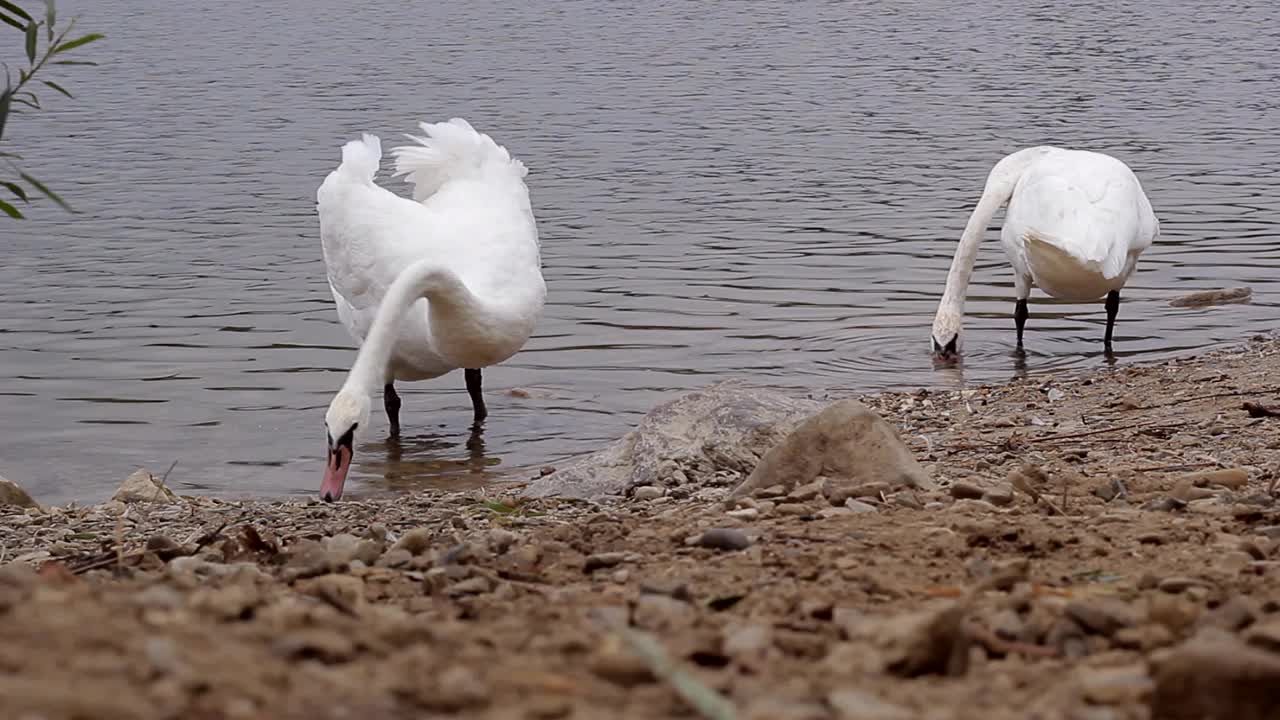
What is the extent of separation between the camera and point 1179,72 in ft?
85.0

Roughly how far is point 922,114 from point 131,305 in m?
12.1

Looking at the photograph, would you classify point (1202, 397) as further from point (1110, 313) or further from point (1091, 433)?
point (1110, 313)

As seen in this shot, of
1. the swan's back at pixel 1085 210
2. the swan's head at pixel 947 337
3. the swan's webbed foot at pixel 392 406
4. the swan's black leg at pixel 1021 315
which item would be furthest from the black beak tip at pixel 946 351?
the swan's webbed foot at pixel 392 406

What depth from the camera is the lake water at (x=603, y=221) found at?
10.1 meters

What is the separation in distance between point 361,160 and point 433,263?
1992 millimetres

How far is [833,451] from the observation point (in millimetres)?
5484

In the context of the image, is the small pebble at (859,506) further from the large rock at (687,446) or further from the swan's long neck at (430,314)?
the swan's long neck at (430,314)

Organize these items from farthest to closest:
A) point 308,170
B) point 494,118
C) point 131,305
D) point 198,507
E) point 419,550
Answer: point 494,118 < point 308,170 < point 131,305 < point 198,507 < point 419,550

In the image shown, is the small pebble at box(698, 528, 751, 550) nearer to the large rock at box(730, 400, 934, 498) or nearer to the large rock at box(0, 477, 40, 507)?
the large rock at box(730, 400, 934, 498)

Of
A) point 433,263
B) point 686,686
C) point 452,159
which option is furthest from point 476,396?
point 686,686

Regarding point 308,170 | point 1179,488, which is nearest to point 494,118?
point 308,170

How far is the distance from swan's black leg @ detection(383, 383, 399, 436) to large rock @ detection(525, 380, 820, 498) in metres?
2.69

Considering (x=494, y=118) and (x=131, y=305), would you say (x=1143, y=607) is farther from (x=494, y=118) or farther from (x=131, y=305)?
(x=494, y=118)

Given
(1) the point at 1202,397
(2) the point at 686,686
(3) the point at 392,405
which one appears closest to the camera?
(2) the point at 686,686
